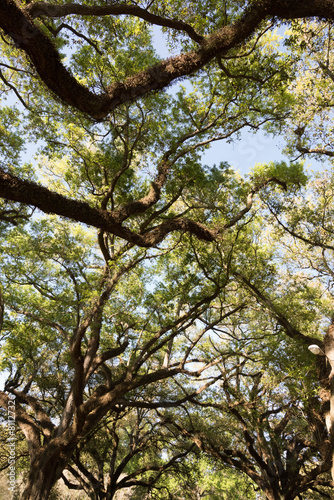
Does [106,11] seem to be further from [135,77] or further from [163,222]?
[163,222]

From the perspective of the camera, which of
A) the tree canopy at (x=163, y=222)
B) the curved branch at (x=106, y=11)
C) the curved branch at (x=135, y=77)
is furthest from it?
the tree canopy at (x=163, y=222)

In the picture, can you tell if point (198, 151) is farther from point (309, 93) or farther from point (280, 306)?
point (280, 306)

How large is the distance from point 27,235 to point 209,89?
6.32m

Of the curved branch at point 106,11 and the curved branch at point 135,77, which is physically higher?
the curved branch at point 106,11

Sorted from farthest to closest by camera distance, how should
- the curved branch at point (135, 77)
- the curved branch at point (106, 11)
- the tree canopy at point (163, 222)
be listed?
the tree canopy at point (163, 222) → the curved branch at point (106, 11) → the curved branch at point (135, 77)

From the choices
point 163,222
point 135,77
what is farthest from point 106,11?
point 163,222

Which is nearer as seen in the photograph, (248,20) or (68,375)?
(248,20)

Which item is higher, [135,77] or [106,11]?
[106,11]

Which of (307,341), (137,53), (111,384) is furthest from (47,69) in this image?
(307,341)

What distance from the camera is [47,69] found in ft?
10.3

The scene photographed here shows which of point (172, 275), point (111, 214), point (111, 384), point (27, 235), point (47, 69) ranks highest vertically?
point (27, 235)

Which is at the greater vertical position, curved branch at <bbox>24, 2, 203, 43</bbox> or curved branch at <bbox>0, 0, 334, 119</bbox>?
curved branch at <bbox>24, 2, 203, 43</bbox>

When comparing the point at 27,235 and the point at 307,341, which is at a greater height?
the point at 27,235

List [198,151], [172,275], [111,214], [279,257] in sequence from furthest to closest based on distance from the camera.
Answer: [279,257] → [172,275] → [198,151] → [111,214]
